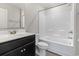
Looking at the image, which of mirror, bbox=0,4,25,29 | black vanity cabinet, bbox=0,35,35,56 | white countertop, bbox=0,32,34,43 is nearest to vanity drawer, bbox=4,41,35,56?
black vanity cabinet, bbox=0,35,35,56

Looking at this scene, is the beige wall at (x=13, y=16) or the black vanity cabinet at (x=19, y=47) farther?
the beige wall at (x=13, y=16)

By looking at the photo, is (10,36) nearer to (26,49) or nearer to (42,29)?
(26,49)

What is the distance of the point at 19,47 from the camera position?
1.22m

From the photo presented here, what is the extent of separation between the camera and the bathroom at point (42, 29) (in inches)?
46.4

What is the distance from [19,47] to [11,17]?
0.40 meters

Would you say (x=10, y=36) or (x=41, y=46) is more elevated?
(x=10, y=36)

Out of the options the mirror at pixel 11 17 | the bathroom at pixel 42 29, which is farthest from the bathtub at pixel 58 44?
the mirror at pixel 11 17

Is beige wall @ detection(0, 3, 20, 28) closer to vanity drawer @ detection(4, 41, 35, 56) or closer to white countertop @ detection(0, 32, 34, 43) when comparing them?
white countertop @ detection(0, 32, 34, 43)

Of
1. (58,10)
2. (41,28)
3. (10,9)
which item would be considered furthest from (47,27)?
(10,9)

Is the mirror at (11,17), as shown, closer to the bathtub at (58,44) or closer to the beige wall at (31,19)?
the beige wall at (31,19)

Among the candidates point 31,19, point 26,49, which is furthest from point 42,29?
point 26,49

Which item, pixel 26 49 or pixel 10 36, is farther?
pixel 26 49

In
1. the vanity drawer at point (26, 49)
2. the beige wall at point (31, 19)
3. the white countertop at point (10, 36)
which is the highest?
the beige wall at point (31, 19)

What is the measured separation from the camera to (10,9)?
3.88 feet
